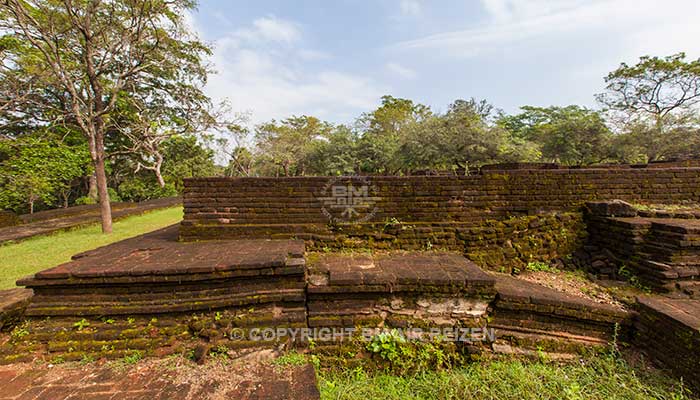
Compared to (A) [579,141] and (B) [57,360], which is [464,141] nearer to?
(A) [579,141]

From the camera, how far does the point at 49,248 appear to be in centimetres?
568

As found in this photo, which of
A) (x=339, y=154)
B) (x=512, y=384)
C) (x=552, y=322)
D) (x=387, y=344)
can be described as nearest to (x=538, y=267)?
(x=552, y=322)

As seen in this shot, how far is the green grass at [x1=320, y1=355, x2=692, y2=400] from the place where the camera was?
217cm

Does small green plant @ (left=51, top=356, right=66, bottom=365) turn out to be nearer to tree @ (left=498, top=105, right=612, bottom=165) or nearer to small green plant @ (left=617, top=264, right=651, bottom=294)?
small green plant @ (left=617, top=264, right=651, bottom=294)

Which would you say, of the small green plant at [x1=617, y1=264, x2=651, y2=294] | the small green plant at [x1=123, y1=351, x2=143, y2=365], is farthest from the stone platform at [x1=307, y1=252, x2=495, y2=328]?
the small green plant at [x1=617, y1=264, x2=651, y2=294]

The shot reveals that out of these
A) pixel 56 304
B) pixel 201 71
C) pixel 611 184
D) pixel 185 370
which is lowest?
pixel 185 370

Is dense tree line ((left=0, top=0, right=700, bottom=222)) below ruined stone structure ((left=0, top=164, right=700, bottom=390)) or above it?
above

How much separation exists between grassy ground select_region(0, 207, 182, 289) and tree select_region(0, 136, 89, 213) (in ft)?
16.0

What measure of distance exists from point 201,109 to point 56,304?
12.1 metres

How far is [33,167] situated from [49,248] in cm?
831

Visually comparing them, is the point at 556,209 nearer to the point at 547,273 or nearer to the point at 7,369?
the point at 547,273

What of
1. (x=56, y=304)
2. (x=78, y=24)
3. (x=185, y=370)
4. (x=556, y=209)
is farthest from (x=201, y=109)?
(x=556, y=209)

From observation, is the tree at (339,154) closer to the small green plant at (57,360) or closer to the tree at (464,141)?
the tree at (464,141)

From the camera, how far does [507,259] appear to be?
12.8ft
